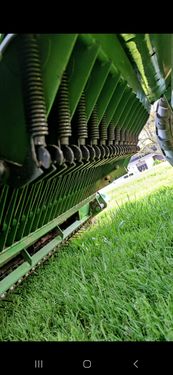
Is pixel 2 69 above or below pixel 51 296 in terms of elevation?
above

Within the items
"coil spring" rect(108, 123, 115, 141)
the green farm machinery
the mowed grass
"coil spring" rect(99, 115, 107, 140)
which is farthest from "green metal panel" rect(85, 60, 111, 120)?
the mowed grass

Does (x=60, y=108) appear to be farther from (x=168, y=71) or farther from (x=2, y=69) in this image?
(x=168, y=71)

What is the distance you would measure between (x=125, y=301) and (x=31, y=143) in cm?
87

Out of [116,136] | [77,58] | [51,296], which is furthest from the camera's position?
[116,136]

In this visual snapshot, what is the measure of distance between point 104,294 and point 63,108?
3.06 ft

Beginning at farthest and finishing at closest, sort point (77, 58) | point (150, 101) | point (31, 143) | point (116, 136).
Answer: point (150, 101)
point (116, 136)
point (77, 58)
point (31, 143)

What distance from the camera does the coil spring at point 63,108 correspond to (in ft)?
4.22

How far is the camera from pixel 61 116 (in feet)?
4.28
